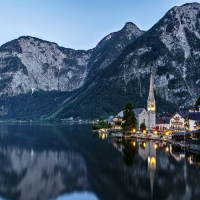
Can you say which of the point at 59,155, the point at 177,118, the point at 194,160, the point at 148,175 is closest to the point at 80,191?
the point at 148,175

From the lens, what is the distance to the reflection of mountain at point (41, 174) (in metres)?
50.1

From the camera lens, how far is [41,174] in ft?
202

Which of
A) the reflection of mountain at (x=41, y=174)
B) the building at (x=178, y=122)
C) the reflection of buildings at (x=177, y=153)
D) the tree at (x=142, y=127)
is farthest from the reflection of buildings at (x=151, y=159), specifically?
the tree at (x=142, y=127)

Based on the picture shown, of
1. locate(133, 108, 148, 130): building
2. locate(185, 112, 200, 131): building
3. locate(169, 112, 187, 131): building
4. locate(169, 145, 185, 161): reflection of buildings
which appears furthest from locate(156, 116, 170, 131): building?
locate(169, 145, 185, 161): reflection of buildings

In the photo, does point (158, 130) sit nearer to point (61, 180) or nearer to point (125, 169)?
point (125, 169)

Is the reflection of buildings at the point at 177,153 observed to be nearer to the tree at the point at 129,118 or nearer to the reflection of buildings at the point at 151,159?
the reflection of buildings at the point at 151,159

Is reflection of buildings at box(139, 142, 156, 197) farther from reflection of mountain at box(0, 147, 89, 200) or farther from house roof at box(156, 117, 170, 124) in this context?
house roof at box(156, 117, 170, 124)

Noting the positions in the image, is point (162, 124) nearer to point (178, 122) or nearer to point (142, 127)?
point (178, 122)

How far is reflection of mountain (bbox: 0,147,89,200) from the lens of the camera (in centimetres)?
5009

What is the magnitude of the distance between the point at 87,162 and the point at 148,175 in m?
20.0

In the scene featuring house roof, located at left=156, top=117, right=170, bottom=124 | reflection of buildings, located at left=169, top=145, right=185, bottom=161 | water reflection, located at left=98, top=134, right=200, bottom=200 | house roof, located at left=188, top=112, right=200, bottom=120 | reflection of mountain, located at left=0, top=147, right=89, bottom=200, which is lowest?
reflection of mountain, located at left=0, top=147, right=89, bottom=200

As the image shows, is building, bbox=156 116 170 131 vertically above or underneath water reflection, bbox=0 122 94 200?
above

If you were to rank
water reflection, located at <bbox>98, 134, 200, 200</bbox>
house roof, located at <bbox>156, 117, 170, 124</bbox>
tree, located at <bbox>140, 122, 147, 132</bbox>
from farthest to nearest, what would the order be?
house roof, located at <bbox>156, 117, 170, 124</bbox>
tree, located at <bbox>140, 122, 147, 132</bbox>
water reflection, located at <bbox>98, 134, 200, 200</bbox>

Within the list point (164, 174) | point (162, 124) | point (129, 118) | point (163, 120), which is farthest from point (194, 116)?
point (164, 174)
